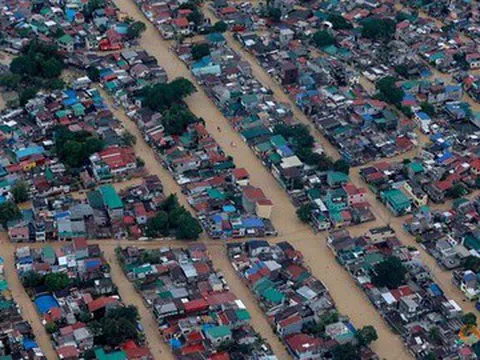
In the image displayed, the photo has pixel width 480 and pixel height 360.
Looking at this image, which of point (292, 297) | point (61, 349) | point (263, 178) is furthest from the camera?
point (263, 178)

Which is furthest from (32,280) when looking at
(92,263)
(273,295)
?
(273,295)

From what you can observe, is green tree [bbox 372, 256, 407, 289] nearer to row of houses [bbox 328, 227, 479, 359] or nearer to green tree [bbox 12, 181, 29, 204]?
row of houses [bbox 328, 227, 479, 359]

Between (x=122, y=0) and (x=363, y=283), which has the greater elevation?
(x=122, y=0)

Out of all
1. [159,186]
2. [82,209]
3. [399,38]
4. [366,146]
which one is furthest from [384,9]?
[82,209]

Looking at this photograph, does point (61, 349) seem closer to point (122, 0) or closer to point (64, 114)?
point (64, 114)

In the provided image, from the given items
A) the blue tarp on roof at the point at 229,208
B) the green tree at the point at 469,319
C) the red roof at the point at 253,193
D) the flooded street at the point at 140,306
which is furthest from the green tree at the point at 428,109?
the flooded street at the point at 140,306

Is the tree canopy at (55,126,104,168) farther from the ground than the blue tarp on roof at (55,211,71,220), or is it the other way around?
the tree canopy at (55,126,104,168)

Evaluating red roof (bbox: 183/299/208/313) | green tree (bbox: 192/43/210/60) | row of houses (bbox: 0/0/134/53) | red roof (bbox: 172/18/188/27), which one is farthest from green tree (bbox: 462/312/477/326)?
red roof (bbox: 172/18/188/27)
